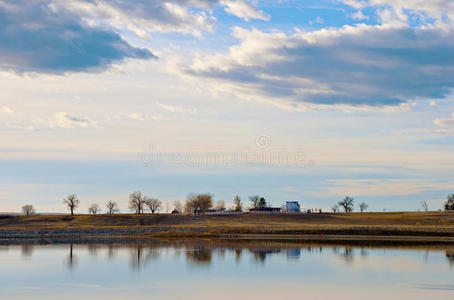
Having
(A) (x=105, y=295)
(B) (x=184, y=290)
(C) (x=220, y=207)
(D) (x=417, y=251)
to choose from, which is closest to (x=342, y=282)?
(B) (x=184, y=290)

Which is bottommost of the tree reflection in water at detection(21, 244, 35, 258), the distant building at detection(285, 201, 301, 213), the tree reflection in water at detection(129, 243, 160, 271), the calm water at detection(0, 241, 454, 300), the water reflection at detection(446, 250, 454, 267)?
the water reflection at detection(446, 250, 454, 267)

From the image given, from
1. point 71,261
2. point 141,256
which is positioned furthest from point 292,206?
point 71,261

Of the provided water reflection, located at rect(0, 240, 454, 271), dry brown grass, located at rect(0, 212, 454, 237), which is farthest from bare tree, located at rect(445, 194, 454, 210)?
water reflection, located at rect(0, 240, 454, 271)

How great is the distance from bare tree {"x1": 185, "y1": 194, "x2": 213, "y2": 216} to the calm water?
84.1 m

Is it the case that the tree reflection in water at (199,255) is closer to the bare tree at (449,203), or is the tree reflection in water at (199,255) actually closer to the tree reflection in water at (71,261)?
the tree reflection in water at (71,261)

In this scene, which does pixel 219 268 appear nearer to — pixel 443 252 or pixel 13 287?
pixel 13 287

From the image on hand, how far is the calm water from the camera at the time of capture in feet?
102

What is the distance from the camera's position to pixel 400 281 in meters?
36.2

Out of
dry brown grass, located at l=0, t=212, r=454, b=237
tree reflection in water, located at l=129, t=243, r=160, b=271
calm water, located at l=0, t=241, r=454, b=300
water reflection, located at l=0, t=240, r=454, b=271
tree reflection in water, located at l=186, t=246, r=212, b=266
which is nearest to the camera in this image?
calm water, located at l=0, t=241, r=454, b=300

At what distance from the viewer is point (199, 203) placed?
5709 inches

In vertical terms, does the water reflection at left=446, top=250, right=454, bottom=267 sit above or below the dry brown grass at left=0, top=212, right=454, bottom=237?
below

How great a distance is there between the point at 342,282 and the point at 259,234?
166 ft

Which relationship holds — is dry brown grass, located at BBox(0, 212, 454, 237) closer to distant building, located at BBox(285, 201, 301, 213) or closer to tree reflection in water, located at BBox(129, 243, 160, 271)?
tree reflection in water, located at BBox(129, 243, 160, 271)

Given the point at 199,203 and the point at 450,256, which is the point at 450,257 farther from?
the point at 199,203
